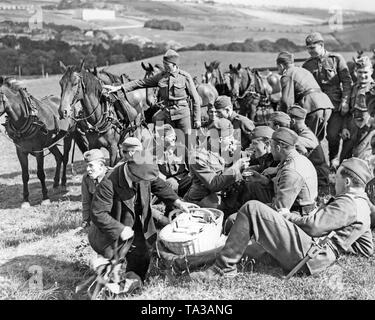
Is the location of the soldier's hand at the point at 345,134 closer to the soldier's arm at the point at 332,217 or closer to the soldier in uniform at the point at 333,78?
the soldier in uniform at the point at 333,78

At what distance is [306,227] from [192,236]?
108 cm

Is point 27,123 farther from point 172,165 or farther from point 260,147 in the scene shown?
point 260,147

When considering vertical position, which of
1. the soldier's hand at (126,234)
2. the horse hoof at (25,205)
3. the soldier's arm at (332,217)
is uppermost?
the soldier's arm at (332,217)

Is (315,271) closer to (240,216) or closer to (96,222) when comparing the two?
(240,216)

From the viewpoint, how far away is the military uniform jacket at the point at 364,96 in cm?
705

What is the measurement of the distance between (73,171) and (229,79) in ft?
15.2

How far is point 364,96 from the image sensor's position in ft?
23.5

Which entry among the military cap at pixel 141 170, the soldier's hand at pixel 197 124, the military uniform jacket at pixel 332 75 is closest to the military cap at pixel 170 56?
the soldier's hand at pixel 197 124

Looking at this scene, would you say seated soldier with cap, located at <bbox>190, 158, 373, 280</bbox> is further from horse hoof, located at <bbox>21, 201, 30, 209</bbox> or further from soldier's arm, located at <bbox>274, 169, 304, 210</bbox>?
horse hoof, located at <bbox>21, 201, 30, 209</bbox>

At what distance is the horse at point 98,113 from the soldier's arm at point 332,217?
3.69 metres

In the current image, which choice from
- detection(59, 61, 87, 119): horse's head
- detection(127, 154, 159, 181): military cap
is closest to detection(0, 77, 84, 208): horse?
detection(59, 61, 87, 119): horse's head

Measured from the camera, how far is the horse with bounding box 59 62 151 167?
731 centimetres

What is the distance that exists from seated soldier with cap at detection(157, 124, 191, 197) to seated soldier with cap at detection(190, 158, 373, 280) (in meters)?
2.07

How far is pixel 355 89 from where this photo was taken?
7.45m
